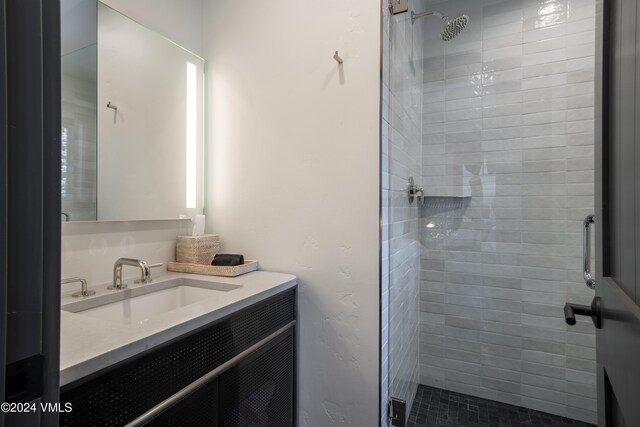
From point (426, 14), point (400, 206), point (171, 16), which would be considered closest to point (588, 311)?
point (400, 206)

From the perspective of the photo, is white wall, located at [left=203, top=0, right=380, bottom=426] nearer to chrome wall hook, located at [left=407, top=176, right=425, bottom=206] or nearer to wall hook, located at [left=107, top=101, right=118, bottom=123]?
wall hook, located at [left=107, top=101, right=118, bottom=123]

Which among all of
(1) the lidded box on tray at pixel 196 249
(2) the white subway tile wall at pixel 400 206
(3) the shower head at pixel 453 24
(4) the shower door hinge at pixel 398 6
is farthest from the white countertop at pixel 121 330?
(3) the shower head at pixel 453 24

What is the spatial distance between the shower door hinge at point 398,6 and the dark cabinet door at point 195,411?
5.51ft

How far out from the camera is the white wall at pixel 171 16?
1.46m

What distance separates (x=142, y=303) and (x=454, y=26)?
7.55 feet

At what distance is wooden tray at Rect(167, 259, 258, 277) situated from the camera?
149cm

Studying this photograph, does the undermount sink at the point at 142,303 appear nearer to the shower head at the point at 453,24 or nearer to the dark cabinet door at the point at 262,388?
the dark cabinet door at the point at 262,388

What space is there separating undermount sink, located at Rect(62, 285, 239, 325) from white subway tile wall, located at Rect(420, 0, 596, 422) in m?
0.95

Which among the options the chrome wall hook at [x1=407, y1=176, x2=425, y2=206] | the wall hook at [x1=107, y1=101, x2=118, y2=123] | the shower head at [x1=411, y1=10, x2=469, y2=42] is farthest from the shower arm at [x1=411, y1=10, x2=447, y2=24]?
the wall hook at [x1=107, y1=101, x2=118, y2=123]

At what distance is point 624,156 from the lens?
1.62 feet

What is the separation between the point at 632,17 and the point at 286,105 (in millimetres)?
1293

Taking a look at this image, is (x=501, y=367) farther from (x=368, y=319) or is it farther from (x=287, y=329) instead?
(x=287, y=329)
